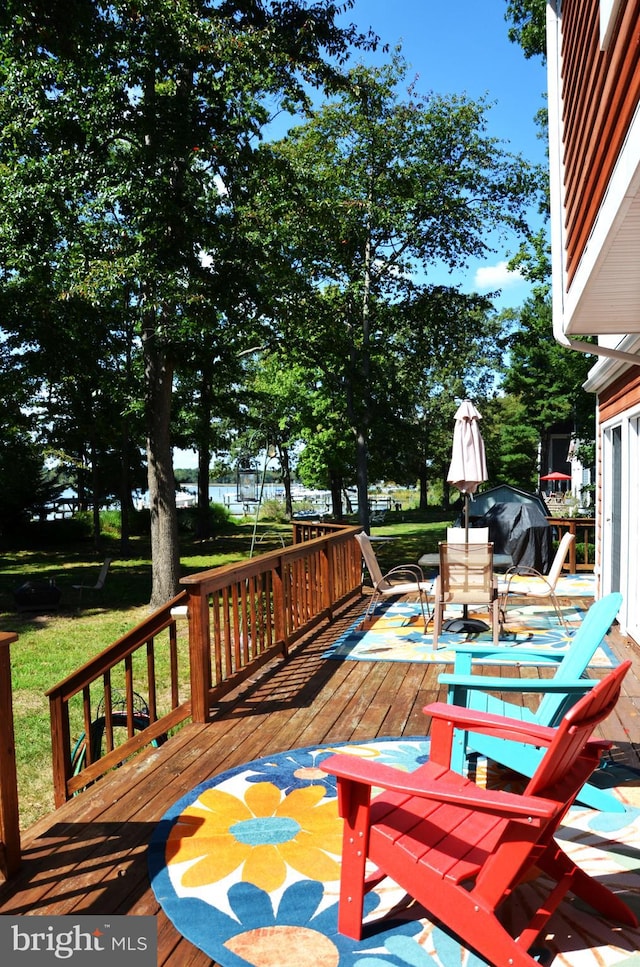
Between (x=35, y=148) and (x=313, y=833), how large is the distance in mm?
10317

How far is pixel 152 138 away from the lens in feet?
34.5

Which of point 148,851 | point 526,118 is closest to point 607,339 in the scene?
point 148,851

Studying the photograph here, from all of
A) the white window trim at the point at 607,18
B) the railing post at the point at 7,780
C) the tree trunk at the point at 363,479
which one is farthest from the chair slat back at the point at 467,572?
the tree trunk at the point at 363,479

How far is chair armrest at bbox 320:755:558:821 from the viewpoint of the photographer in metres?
2.08

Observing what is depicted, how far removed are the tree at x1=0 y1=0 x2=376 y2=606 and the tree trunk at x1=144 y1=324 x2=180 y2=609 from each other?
127 cm

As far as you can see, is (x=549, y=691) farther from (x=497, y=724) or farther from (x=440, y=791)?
(x=440, y=791)

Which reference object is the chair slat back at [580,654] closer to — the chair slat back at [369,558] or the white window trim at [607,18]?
the white window trim at [607,18]

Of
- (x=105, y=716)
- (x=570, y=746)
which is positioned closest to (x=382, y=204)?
(x=105, y=716)

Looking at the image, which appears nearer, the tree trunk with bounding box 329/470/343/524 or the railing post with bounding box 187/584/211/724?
the railing post with bounding box 187/584/211/724

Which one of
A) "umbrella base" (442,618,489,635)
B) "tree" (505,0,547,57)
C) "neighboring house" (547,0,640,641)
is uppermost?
"tree" (505,0,547,57)

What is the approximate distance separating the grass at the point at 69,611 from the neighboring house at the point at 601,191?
478cm

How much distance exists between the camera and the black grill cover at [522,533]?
12.2 metres

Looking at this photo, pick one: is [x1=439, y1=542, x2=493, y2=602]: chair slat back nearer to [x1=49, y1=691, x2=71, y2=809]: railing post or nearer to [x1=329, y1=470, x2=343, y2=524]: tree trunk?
[x1=49, y1=691, x2=71, y2=809]: railing post

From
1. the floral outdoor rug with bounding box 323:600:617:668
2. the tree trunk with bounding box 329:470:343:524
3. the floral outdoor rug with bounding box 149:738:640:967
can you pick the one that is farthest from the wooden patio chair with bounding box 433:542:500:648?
the tree trunk with bounding box 329:470:343:524
